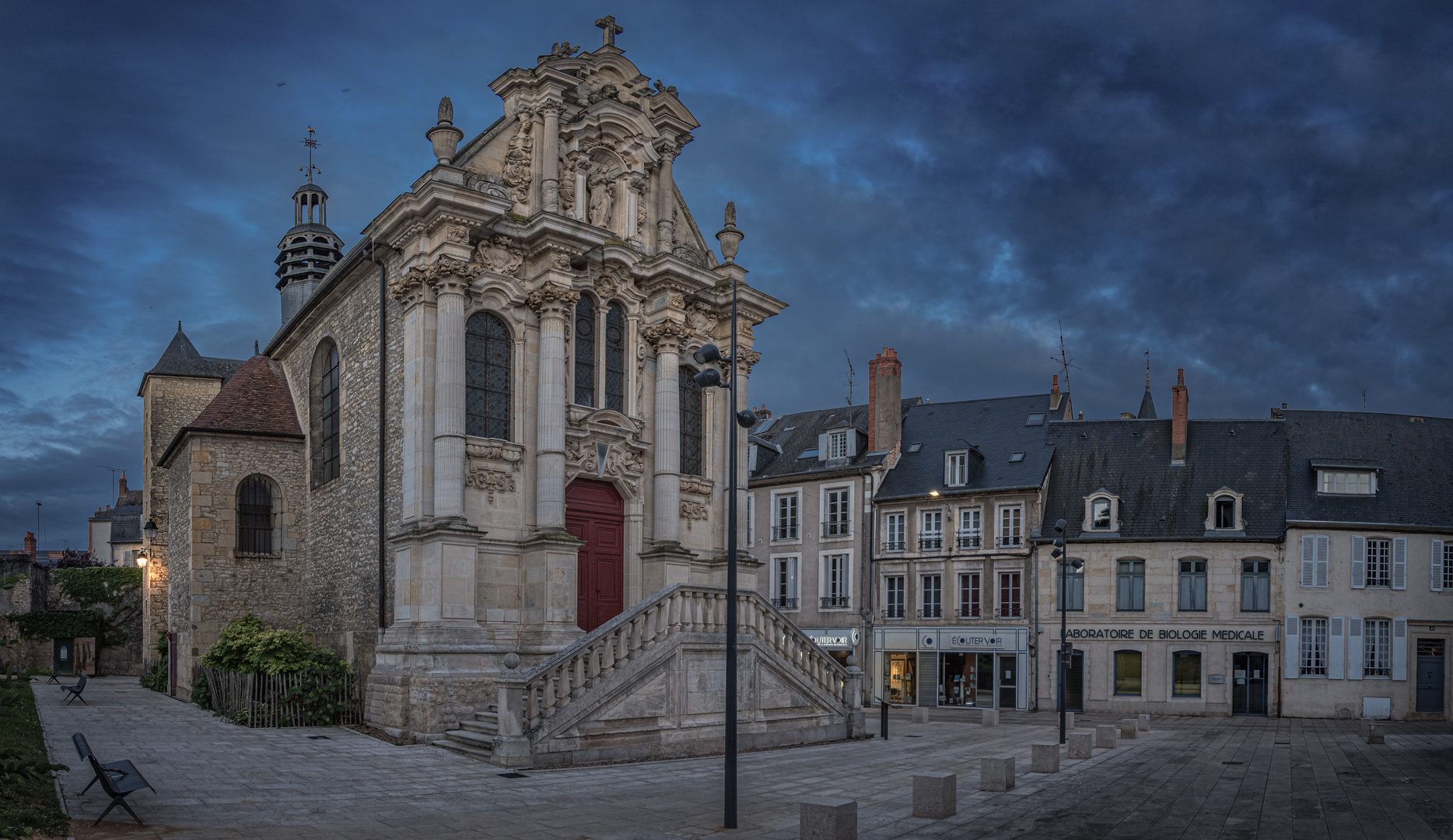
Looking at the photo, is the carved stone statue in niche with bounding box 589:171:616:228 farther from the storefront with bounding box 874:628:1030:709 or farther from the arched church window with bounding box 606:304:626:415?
the storefront with bounding box 874:628:1030:709

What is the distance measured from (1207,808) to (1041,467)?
72.2 ft

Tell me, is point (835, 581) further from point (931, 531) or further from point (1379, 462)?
point (1379, 462)

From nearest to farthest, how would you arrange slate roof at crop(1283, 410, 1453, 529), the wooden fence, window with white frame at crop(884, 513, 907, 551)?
the wooden fence, slate roof at crop(1283, 410, 1453, 529), window with white frame at crop(884, 513, 907, 551)

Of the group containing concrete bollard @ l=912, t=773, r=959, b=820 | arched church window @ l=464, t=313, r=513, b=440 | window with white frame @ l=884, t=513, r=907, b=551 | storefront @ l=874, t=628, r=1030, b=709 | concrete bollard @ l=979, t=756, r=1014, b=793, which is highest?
arched church window @ l=464, t=313, r=513, b=440

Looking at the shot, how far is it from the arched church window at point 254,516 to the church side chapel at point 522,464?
5 centimetres

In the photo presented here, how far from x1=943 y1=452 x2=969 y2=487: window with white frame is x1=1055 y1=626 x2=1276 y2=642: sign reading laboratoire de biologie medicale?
18.2 feet

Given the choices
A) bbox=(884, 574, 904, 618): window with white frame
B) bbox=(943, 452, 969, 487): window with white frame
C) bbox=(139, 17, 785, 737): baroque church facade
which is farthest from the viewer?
bbox=(884, 574, 904, 618): window with white frame

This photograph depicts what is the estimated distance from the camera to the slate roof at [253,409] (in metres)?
24.4

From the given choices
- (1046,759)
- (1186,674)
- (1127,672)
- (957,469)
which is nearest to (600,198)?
(1046,759)

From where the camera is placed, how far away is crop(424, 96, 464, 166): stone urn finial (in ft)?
61.7

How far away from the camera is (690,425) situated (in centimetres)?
2292

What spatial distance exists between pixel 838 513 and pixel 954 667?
628 centimetres

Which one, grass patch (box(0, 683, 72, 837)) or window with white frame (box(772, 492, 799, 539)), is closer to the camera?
grass patch (box(0, 683, 72, 837))

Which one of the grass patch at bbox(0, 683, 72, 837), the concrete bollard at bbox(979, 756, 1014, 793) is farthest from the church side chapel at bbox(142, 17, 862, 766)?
the grass patch at bbox(0, 683, 72, 837)
